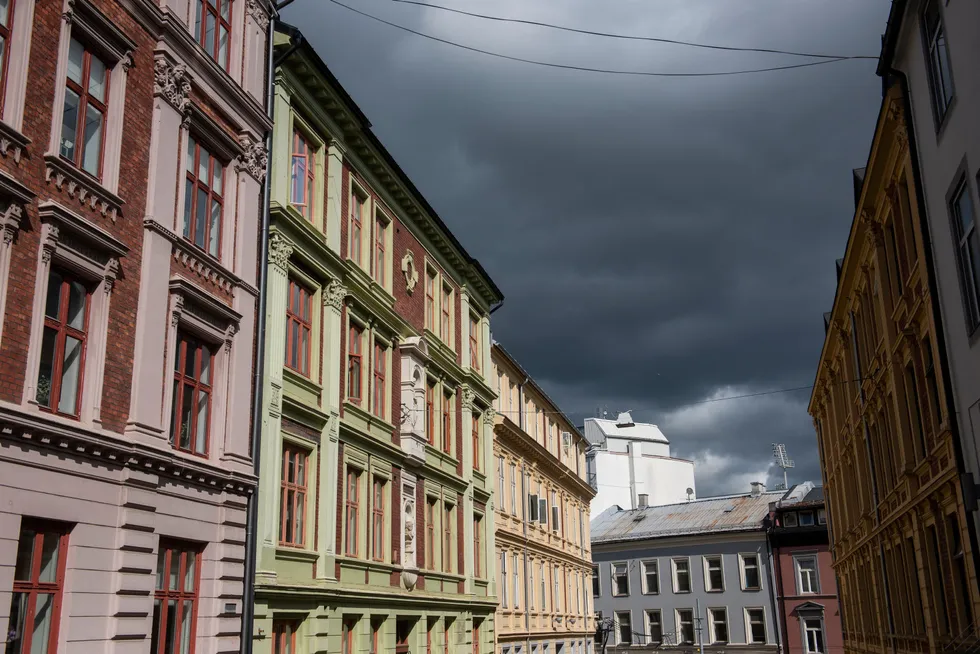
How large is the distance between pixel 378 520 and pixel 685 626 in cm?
4079

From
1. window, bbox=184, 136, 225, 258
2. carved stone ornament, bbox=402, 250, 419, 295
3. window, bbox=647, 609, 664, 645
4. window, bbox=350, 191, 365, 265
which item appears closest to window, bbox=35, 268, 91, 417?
window, bbox=184, 136, 225, 258

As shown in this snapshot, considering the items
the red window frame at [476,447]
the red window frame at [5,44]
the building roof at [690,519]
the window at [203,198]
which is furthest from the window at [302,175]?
the building roof at [690,519]

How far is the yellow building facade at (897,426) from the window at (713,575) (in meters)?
25.8

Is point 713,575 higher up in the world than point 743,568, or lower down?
lower down

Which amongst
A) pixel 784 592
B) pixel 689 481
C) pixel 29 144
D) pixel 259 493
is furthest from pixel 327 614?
pixel 689 481

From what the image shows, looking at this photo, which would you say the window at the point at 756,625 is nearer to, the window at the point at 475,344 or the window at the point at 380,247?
the window at the point at 475,344

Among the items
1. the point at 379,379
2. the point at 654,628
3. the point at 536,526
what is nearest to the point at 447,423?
the point at 379,379

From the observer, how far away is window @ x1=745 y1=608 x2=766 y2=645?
58.0m

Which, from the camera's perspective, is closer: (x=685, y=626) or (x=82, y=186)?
(x=82, y=186)

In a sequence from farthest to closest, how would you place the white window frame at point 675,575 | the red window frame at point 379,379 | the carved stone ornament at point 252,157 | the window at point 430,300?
the white window frame at point 675,575 < the window at point 430,300 < the red window frame at point 379,379 < the carved stone ornament at point 252,157

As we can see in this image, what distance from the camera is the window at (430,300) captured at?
3030cm

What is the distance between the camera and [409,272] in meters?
28.9

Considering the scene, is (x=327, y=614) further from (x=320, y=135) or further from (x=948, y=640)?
(x=948, y=640)

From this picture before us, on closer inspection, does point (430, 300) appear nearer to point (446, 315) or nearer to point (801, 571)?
point (446, 315)
